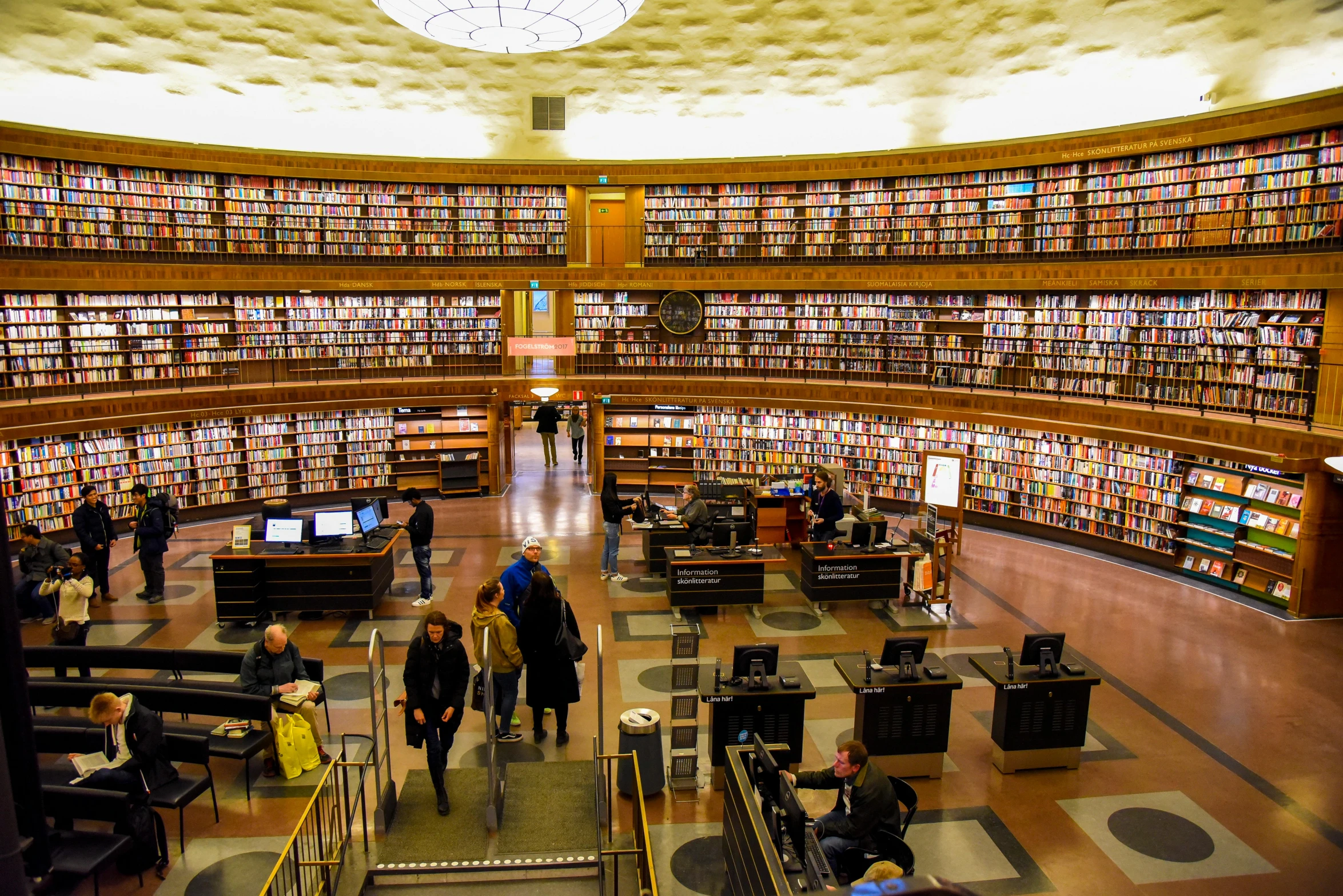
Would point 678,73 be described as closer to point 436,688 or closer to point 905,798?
point 436,688

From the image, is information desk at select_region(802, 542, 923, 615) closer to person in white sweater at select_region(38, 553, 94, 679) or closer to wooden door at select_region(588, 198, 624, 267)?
person in white sweater at select_region(38, 553, 94, 679)

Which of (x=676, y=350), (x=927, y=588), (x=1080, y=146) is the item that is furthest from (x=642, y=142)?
(x=927, y=588)

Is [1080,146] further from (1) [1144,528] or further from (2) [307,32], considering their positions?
(2) [307,32]

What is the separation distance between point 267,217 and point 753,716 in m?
13.0

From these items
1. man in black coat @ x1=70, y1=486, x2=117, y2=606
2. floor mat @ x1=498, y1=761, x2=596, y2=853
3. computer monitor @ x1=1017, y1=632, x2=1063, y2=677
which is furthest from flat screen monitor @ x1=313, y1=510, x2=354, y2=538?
Answer: computer monitor @ x1=1017, y1=632, x2=1063, y2=677

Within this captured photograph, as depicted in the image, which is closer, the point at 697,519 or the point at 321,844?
the point at 321,844

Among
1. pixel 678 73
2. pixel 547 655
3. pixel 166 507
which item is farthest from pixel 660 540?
pixel 678 73

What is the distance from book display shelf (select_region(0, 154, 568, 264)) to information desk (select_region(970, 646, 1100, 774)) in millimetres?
12101

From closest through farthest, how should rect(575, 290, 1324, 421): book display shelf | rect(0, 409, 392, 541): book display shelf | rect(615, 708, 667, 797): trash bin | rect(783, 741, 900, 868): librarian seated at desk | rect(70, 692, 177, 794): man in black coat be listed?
rect(783, 741, 900, 868): librarian seated at desk
rect(70, 692, 177, 794): man in black coat
rect(615, 708, 667, 797): trash bin
rect(575, 290, 1324, 421): book display shelf
rect(0, 409, 392, 541): book display shelf

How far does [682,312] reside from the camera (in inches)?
631

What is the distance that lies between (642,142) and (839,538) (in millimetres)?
9428

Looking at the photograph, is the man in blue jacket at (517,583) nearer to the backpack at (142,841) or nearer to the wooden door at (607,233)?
the backpack at (142,841)

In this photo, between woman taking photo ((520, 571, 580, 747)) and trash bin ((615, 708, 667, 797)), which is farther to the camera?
woman taking photo ((520, 571, 580, 747))

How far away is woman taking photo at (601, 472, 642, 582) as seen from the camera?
10391 mm
